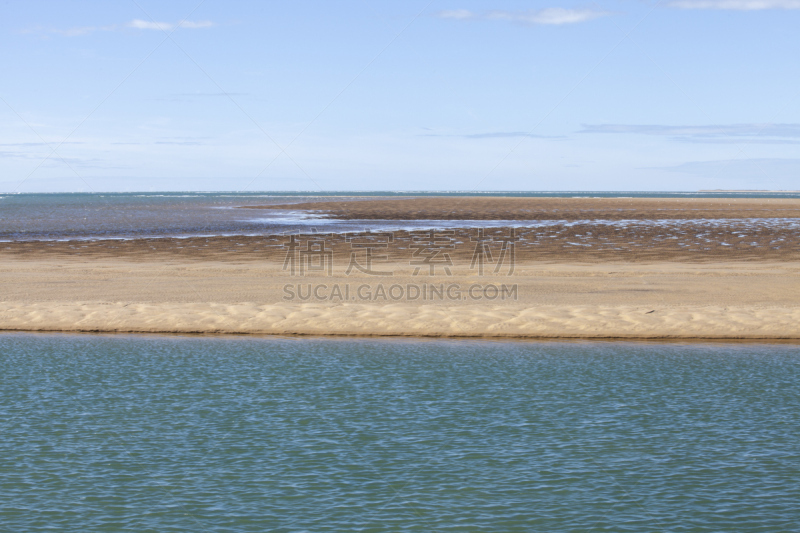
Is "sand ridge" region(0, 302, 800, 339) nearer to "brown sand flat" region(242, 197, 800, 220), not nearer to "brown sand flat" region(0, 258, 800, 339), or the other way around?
"brown sand flat" region(0, 258, 800, 339)

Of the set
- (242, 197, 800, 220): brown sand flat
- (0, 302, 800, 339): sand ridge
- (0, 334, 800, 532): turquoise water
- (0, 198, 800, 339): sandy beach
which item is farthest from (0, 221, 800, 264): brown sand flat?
(242, 197, 800, 220): brown sand flat

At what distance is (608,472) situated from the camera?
11.4 m

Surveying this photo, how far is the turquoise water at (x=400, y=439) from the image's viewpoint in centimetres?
1009

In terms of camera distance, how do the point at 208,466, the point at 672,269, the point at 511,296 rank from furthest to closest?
the point at 672,269 → the point at 511,296 → the point at 208,466

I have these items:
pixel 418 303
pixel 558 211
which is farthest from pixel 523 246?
pixel 558 211

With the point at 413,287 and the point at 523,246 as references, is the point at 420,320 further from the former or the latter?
the point at 523,246

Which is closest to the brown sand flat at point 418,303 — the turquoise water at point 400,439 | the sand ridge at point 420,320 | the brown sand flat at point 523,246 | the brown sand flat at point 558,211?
→ the sand ridge at point 420,320

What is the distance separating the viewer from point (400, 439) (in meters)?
12.8

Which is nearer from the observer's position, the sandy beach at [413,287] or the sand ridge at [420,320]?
the sand ridge at [420,320]

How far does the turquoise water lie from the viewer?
1009cm

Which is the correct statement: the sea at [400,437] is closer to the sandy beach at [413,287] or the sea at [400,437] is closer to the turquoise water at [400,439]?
the turquoise water at [400,439]

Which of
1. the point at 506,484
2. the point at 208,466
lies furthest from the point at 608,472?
the point at 208,466

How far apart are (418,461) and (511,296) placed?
15.5 m

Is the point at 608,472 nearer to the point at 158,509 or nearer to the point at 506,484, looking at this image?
the point at 506,484
